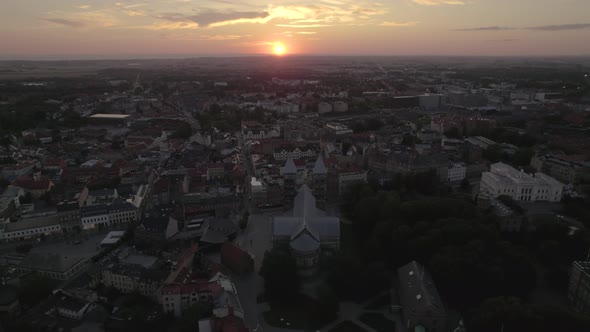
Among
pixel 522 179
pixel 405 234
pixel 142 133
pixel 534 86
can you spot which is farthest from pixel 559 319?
pixel 534 86

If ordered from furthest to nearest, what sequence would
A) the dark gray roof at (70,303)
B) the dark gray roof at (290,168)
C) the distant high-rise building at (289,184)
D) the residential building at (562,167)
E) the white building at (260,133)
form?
1. the white building at (260,133)
2. the residential building at (562,167)
3. the dark gray roof at (290,168)
4. the distant high-rise building at (289,184)
5. the dark gray roof at (70,303)

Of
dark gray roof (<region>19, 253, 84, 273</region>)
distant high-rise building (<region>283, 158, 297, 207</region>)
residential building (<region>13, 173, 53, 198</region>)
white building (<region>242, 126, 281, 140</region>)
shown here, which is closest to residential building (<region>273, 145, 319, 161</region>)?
distant high-rise building (<region>283, 158, 297, 207</region>)

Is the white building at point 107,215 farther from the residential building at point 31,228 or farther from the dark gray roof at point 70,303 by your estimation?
the dark gray roof at point 70,303

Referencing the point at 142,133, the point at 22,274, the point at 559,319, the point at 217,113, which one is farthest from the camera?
the point at 217,113

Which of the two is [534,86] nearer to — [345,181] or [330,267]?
[345,181]

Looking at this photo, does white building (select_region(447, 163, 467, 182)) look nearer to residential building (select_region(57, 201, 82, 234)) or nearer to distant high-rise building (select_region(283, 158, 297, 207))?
distant high-rise building (select_region(283, 158, 297, 207))

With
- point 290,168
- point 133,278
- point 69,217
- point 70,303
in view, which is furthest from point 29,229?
point 290,168

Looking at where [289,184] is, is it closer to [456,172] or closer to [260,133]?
[456,172]

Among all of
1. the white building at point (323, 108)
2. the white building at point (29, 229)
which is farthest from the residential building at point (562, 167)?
the white building at point (323, 108)
